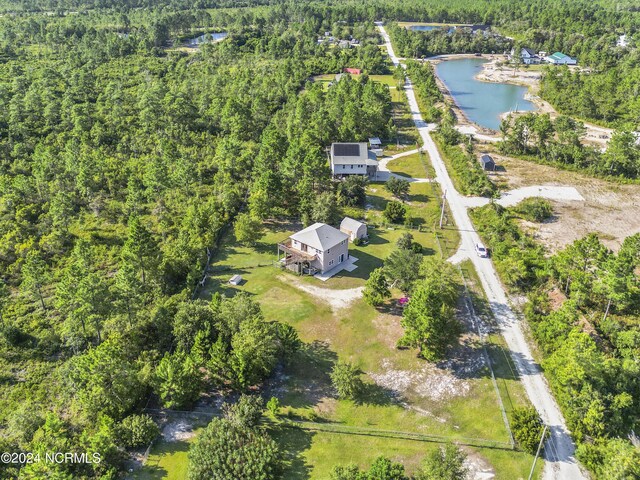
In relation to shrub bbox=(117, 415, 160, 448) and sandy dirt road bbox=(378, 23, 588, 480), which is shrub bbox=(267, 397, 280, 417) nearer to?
shrub bbox=(117, 415, 160, 448)

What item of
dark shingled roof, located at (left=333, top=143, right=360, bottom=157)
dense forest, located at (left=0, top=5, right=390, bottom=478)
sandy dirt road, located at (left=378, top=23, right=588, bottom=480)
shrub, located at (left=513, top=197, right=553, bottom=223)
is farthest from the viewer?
dark shingled roof, located at (left=333, top=143, right=360, bottom=157)

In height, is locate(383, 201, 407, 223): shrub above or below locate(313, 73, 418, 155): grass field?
below

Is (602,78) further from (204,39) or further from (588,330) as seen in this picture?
(204,39)

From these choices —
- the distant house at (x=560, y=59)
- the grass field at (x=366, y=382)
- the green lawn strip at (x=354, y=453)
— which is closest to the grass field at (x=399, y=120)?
the grass field at (x=366, y=382)

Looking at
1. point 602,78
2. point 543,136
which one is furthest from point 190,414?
point 602,78

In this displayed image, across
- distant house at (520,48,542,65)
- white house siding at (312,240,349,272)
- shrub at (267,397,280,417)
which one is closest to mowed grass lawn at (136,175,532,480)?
shrub at (267,397,280,417)

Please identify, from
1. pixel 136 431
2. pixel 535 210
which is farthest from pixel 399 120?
pixel 136 431

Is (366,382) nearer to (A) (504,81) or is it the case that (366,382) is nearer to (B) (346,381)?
(B) (346,381)

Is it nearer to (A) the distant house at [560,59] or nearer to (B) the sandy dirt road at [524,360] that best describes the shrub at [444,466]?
(B) the sandy dirt road at [524,360]
